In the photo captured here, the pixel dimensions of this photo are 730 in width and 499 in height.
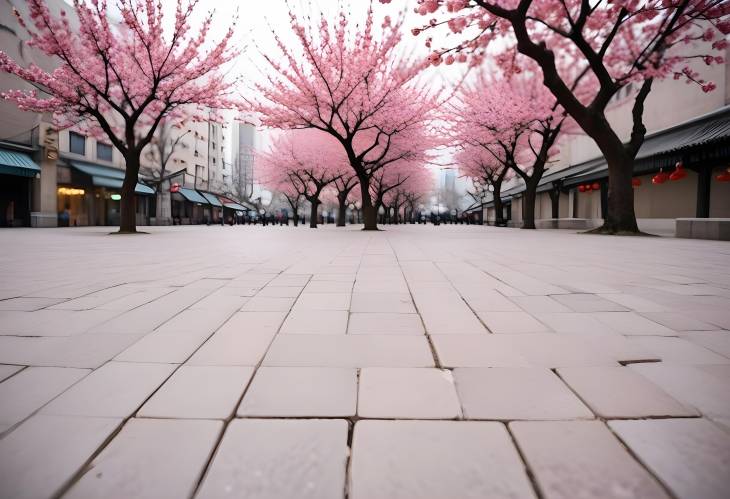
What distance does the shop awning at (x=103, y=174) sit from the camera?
2288 cm

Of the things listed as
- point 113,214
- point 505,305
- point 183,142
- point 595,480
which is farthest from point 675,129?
point 183,142

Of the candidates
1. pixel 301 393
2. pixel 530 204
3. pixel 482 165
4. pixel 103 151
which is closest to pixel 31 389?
pixel 301 393

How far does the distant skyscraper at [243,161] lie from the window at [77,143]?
2324 centimetres

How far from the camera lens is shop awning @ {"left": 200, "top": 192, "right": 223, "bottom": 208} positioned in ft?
125

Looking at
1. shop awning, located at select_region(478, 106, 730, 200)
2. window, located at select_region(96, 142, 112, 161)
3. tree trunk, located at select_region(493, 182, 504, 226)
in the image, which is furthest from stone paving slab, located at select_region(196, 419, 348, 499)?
window, located at select_region(96, 142, 112, 161)

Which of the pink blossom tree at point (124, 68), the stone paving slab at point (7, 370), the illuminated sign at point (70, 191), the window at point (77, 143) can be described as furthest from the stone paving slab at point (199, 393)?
the window at point (77, 143)

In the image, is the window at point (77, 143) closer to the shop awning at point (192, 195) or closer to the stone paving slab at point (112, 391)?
the shop awning at point (192, 195)

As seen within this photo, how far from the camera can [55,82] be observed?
12.7 meters

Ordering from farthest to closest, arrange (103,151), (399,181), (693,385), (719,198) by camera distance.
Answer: (399,181) < (103,151) < (719,198) < (693,385)

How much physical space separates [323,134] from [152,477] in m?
26.1

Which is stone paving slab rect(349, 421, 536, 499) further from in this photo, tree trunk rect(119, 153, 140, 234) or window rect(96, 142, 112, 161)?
window rect(96, 142, 112, 161)

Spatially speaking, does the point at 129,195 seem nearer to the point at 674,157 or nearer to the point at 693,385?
the point at 693,385

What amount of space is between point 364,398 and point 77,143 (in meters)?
29.4

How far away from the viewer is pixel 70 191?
883 inches
